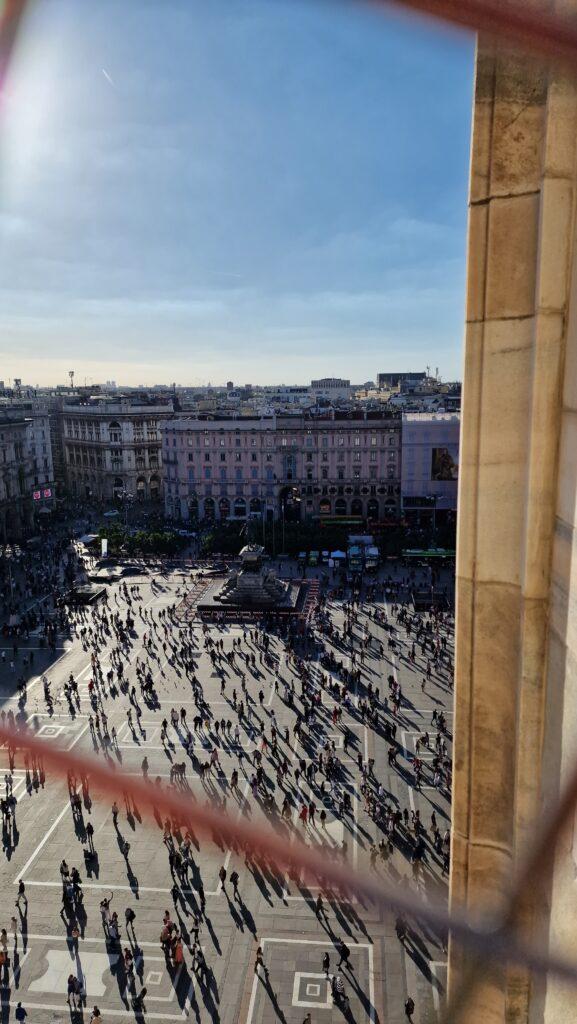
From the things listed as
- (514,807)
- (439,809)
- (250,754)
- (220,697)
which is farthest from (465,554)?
(220,697)

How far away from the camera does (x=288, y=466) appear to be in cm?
7069

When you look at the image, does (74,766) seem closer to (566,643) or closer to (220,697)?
(566,643)

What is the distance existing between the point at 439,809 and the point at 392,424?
162ft

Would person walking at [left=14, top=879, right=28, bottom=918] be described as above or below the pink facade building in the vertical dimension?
below

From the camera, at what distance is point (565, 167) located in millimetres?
3281

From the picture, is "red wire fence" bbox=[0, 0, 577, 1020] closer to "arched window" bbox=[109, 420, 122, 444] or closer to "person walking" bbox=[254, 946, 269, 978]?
"person walking" bbox=[254, 946, 269, 978]

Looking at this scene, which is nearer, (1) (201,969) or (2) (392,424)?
(1) (201,969)

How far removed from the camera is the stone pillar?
334 centimetres

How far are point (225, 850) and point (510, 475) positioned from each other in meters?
5.65

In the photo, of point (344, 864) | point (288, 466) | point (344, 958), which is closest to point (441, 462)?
point (288, 466)

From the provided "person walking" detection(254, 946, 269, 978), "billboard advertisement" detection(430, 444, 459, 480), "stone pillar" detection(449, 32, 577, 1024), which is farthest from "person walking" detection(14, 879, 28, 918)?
"billboard advertisement" detection(430, 444, 459, 480)

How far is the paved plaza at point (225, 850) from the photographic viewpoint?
15.7 metres

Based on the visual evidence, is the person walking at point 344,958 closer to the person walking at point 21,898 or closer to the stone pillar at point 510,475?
the person walking at point 21,898

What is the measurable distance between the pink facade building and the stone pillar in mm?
65073
